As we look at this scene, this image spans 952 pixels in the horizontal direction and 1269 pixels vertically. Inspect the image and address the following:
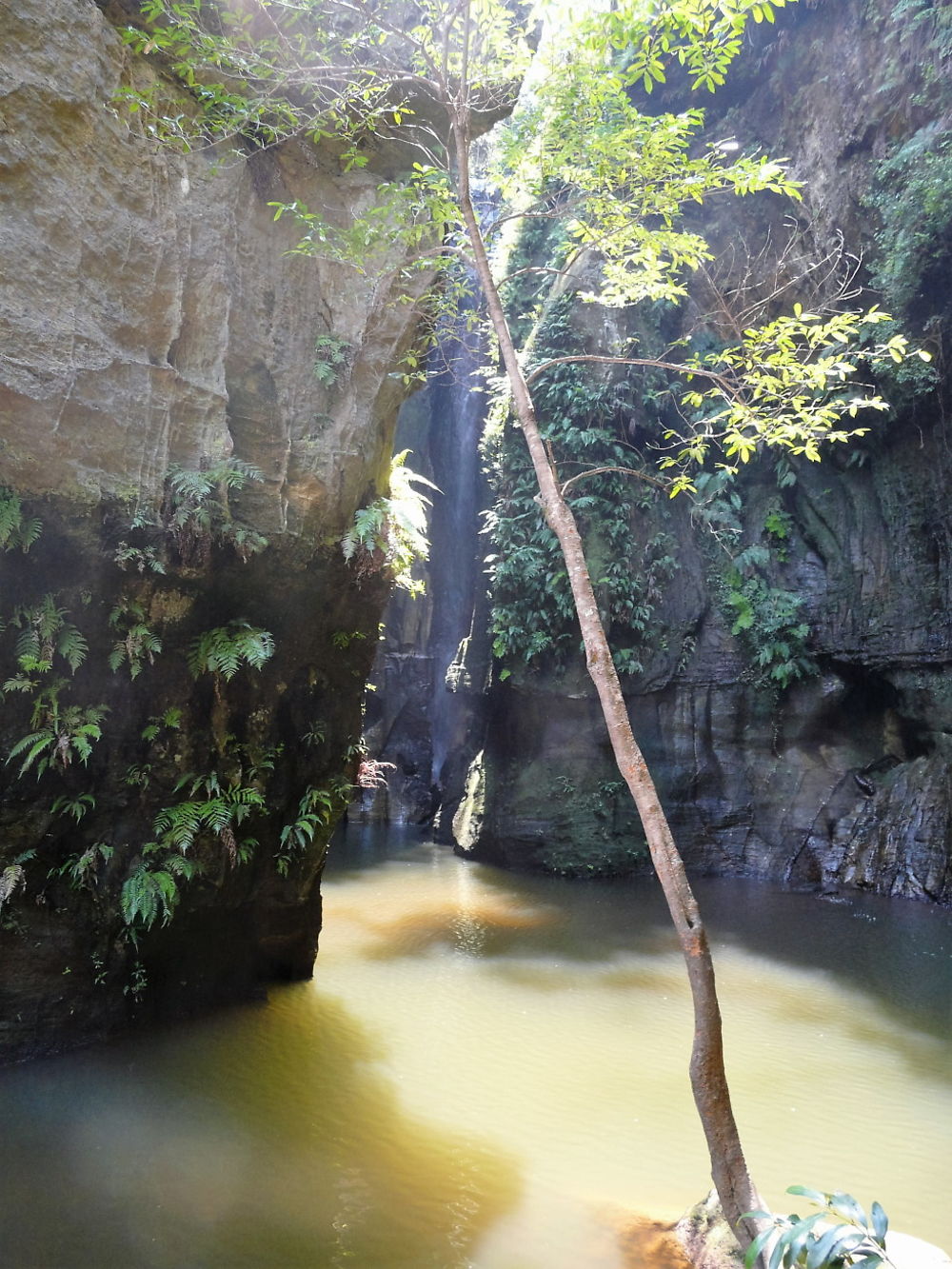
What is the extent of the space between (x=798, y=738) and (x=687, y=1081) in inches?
336

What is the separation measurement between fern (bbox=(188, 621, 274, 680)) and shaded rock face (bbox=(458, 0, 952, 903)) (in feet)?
26.0

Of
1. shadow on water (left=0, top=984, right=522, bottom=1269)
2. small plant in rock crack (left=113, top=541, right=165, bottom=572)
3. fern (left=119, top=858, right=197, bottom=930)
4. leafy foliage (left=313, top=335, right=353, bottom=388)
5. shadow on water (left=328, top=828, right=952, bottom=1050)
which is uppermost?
leafy foliage (left=313, top=335, right=353, bottom=388)

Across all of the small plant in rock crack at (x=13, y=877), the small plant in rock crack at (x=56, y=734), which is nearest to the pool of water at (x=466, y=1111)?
the small plant in rock crack at (x=13, y=877)

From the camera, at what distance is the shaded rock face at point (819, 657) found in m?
11.9

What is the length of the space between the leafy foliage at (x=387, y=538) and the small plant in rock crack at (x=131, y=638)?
1.75m

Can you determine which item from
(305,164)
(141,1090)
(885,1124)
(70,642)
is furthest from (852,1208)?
(305,164)

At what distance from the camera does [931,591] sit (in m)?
12.2

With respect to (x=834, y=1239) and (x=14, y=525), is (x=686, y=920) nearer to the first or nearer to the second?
(x=834, y=1239)

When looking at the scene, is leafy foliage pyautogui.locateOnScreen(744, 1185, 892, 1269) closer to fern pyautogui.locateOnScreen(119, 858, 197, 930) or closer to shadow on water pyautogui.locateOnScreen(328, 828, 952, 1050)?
fern pyautogui.locateOnScreen(119, 858, 197, 930)

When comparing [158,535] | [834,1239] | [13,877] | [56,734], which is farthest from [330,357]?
[834,1239]

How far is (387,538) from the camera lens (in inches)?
280

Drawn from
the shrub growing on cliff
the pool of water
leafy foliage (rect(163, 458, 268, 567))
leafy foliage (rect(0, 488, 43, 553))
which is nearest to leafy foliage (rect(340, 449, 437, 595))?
leafy foliage (rect(163, 458, 268, 567))

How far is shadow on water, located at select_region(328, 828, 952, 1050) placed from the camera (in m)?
8.03

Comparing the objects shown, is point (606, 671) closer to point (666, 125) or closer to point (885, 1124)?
point (666, 125)
